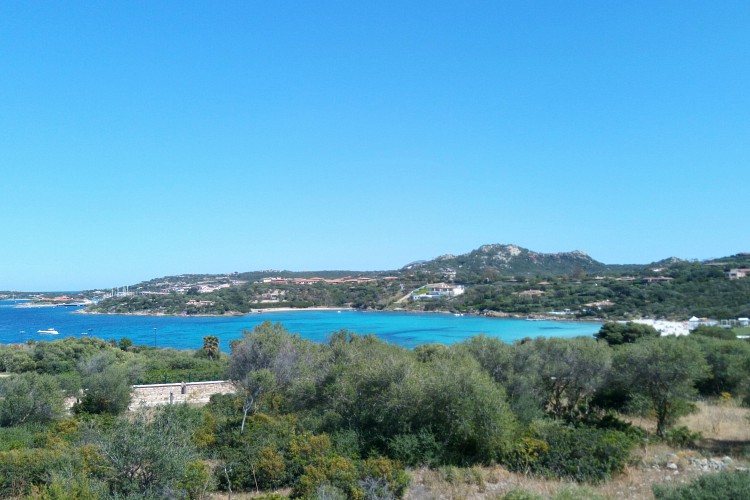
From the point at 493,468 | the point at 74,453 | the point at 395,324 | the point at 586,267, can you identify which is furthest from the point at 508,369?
the point at 586,267

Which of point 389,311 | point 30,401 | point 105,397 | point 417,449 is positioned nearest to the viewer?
point 417,449

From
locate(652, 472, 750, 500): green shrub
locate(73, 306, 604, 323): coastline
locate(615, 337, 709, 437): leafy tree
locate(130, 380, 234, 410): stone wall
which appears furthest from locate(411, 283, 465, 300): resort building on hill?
locate(652, 472, 750, 500): green shrub

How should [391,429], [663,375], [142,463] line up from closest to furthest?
[142,463] → [391,429] → [663,375]

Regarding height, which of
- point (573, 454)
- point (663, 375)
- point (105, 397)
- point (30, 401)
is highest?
point (663, 375)

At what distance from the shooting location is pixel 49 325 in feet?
271

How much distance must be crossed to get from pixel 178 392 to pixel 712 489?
2097cm

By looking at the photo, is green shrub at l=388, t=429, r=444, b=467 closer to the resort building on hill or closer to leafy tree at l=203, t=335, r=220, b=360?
leafy tree at l=203, t=335, r=220, b=360

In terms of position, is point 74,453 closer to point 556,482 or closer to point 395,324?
point 556,482

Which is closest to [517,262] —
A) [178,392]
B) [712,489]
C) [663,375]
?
[178,392]

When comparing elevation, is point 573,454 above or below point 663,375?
below

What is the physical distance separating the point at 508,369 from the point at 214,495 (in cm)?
1016

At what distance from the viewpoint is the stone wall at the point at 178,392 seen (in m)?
20.8

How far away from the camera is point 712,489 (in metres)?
6.07

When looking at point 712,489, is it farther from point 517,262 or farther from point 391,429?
point 517,262
